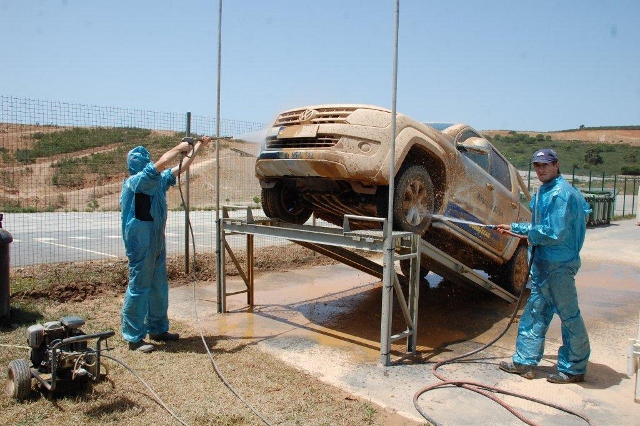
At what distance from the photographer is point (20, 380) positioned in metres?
4.02

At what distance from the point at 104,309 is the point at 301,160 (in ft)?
11.2

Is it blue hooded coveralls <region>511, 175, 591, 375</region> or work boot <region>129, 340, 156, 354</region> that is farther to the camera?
work boot <region>129, 340, 156, 354</region>

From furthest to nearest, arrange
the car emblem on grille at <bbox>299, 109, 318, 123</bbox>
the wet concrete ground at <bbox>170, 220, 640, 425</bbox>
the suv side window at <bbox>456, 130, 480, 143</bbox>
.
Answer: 1. the suv side window at <bbox>456, 130, 480, 143</bbox>
2. the car emblem on grille at <bbox>299, 109, 318, 123</bbox>
3. the wet concrete ground at <bbox>170, 220, 640, 425</bbox>

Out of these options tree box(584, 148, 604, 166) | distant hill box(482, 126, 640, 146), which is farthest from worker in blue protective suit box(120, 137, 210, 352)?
distant hill box(482, 126, 640, 146)

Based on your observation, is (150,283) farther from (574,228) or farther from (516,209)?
(516,209)

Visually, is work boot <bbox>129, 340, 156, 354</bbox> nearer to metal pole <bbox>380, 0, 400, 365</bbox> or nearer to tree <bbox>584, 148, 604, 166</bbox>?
metal pole <bbox>380, 0, 400, 365</bbox>

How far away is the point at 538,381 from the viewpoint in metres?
4.89

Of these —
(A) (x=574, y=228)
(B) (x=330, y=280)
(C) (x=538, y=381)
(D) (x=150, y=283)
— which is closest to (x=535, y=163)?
(A) (x=574, y=228)

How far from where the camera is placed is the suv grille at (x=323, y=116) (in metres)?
5.52

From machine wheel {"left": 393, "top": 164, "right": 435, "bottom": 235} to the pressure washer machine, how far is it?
2.91 m

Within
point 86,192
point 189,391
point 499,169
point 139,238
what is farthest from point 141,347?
point 86,192

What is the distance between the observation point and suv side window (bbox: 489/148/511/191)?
7.36 m

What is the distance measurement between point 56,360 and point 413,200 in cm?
359

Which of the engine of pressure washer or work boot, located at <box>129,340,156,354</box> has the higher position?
the engine of pressure washer
